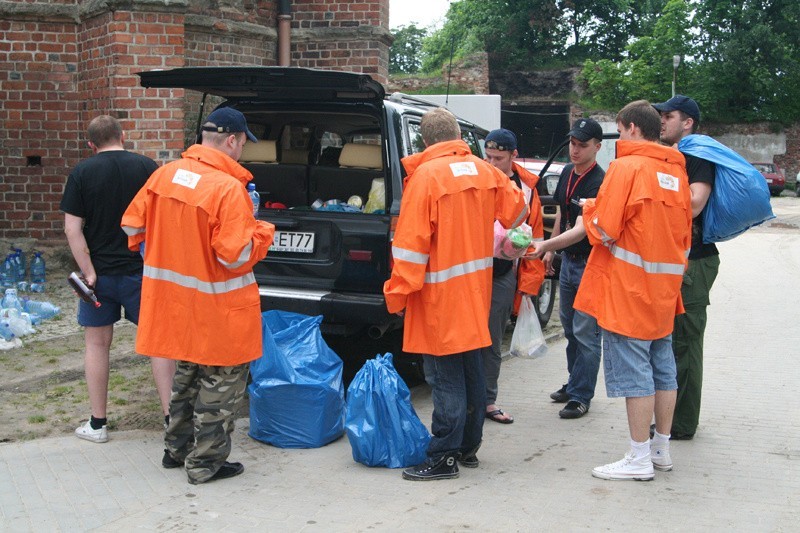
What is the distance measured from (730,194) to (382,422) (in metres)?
2.28

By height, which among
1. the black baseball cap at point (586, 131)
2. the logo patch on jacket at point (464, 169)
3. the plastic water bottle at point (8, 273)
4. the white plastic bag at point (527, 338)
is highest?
A: the black baseball cap at point (586, 131)

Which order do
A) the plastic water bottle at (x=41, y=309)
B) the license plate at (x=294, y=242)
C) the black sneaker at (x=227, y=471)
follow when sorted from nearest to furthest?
the black sneaker at (x=227, y=471) → the license plate at (x=294, y=242) → the plastic water bottle at (x=41, y=309)

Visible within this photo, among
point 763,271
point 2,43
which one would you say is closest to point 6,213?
point 2,43

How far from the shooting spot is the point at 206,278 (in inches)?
176

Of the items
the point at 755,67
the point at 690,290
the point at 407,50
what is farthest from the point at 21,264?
the point at 407,50

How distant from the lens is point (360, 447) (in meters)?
4.80

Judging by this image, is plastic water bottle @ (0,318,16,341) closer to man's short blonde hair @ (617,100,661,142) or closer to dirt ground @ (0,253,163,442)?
dirt ground @ (0,253,163,442)

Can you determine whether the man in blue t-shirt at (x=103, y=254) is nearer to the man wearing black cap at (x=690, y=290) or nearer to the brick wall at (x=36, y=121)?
the man wearing black cap at (x=690, y=290)

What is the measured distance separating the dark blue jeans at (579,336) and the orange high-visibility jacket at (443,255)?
1338mm

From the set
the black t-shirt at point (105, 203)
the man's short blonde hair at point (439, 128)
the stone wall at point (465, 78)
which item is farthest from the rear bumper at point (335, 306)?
the stone wall at point (465, 78)

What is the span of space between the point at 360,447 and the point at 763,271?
36.0 feet

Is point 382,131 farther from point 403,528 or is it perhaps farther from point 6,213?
point 6,213

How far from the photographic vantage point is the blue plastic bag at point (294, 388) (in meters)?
5.09

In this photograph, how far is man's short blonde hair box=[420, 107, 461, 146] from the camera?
187 inches
